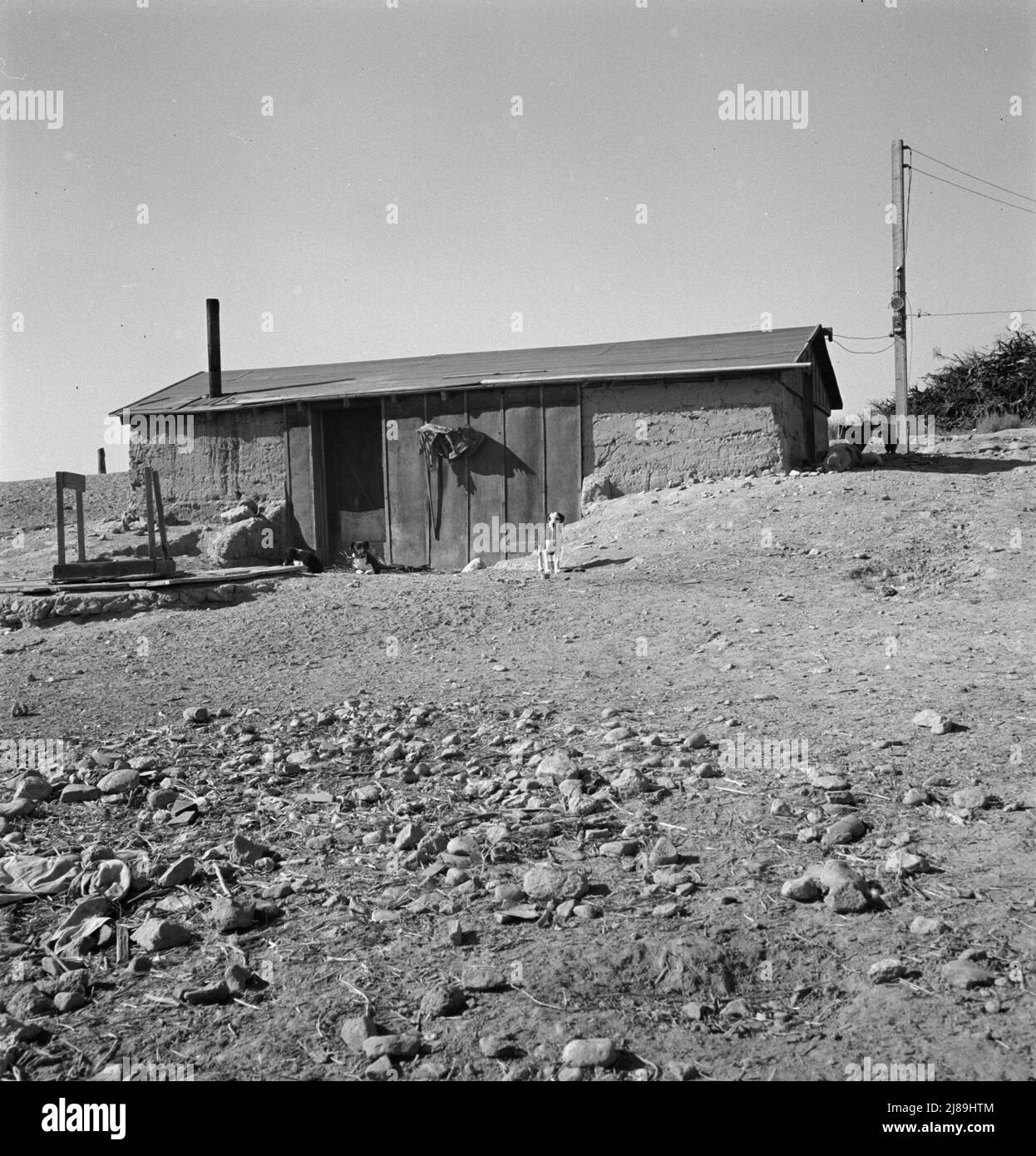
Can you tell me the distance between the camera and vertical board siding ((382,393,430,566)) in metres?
17.5

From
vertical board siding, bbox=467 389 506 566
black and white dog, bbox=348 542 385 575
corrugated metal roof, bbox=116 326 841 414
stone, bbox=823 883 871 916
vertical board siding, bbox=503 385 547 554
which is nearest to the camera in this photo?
stone, bbox=823 883 871 916

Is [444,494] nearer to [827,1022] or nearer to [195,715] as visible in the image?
[195,715]

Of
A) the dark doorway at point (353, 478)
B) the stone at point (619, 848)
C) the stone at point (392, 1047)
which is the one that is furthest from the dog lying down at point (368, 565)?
the stone at point (392, 1047)

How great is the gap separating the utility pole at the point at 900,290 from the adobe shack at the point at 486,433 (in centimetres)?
141

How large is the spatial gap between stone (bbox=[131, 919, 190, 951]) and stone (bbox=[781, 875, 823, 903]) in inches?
83.1

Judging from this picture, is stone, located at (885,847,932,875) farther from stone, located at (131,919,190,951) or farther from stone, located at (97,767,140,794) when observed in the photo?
stone, located at (97,767,140,794)

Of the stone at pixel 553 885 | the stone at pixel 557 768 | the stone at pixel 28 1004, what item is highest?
the stone at pixel 557 768

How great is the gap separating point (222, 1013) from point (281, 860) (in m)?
1.21

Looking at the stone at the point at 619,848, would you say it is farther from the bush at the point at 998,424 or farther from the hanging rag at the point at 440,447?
the bush at the point at 998,424

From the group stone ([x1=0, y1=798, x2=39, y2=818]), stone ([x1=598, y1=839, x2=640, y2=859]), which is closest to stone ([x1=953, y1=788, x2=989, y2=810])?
stone ([x1=598, y1=839, x2=640, y2=859])

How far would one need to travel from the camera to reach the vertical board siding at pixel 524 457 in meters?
16.5

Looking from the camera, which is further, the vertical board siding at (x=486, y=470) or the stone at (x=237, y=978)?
the vertical board siding at (x=486, y=470)

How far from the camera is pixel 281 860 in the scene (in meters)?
4.27
